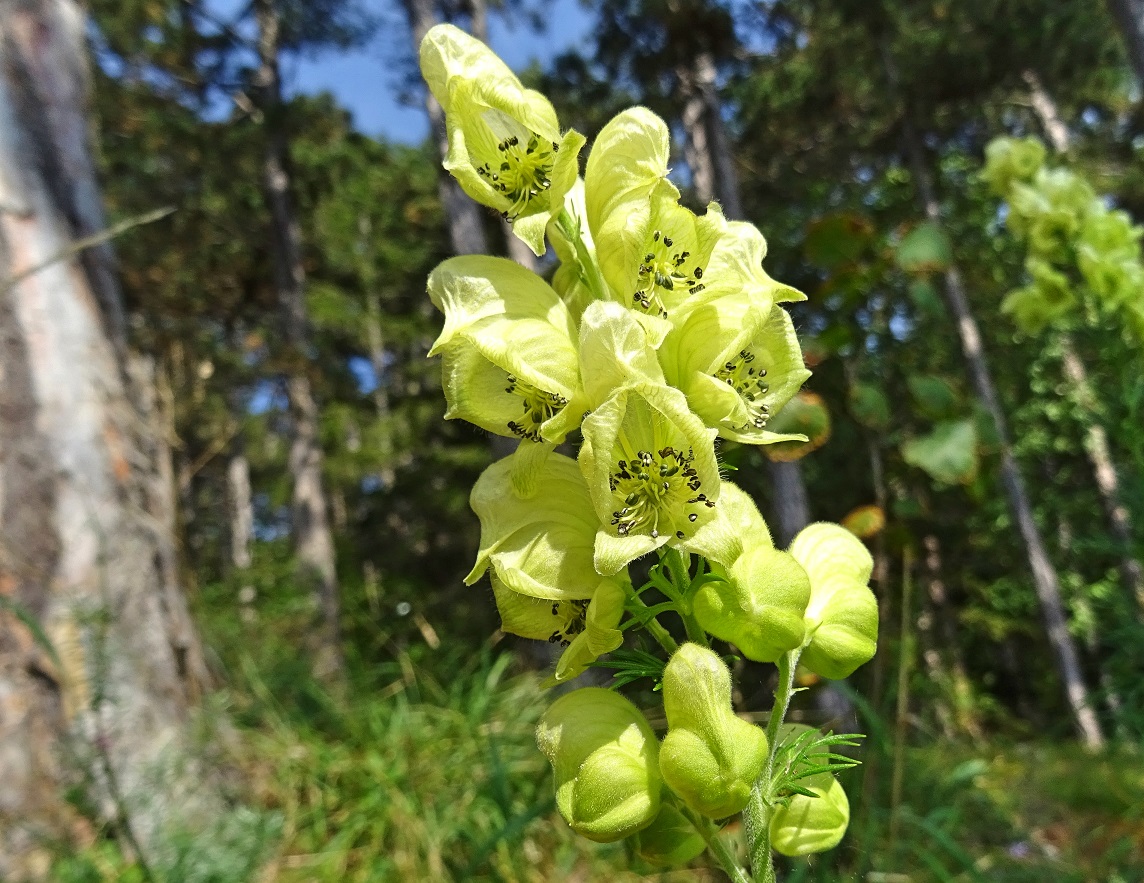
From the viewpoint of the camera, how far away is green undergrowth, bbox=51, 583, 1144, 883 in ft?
8.70

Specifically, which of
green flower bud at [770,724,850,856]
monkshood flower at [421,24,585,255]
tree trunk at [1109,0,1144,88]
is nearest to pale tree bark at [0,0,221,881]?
monkshood flower at [421,24,585,255]

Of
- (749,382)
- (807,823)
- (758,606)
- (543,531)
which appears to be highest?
(749,382)

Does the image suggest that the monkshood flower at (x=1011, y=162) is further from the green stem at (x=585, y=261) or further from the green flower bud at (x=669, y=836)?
the green flower bud at (x=669, y=836)

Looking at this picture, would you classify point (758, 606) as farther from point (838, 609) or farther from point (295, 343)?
point (295, 343)

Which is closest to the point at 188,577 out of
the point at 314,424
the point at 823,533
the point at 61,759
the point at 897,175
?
the point at 61,759

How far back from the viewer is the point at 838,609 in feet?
3.30

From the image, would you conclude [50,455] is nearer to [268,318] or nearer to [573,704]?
[573,704]

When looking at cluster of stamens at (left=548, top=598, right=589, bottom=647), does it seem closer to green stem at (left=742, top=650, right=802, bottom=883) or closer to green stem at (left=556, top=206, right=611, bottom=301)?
green stem at (left=742, top=650, right=802, bottom=883)

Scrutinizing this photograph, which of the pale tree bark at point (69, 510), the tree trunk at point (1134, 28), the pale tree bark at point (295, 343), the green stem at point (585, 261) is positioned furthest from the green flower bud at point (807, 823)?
the pale tree bark at point (295, 343)

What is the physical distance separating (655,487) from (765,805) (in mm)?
386

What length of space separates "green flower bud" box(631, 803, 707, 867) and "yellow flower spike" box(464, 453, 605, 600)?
29 centimetres

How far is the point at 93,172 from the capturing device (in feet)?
14.0

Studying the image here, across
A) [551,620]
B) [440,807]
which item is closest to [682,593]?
[551,620]

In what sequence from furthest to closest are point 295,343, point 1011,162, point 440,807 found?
1. point 295,343
2. point 1011,162
3. point 440,807
